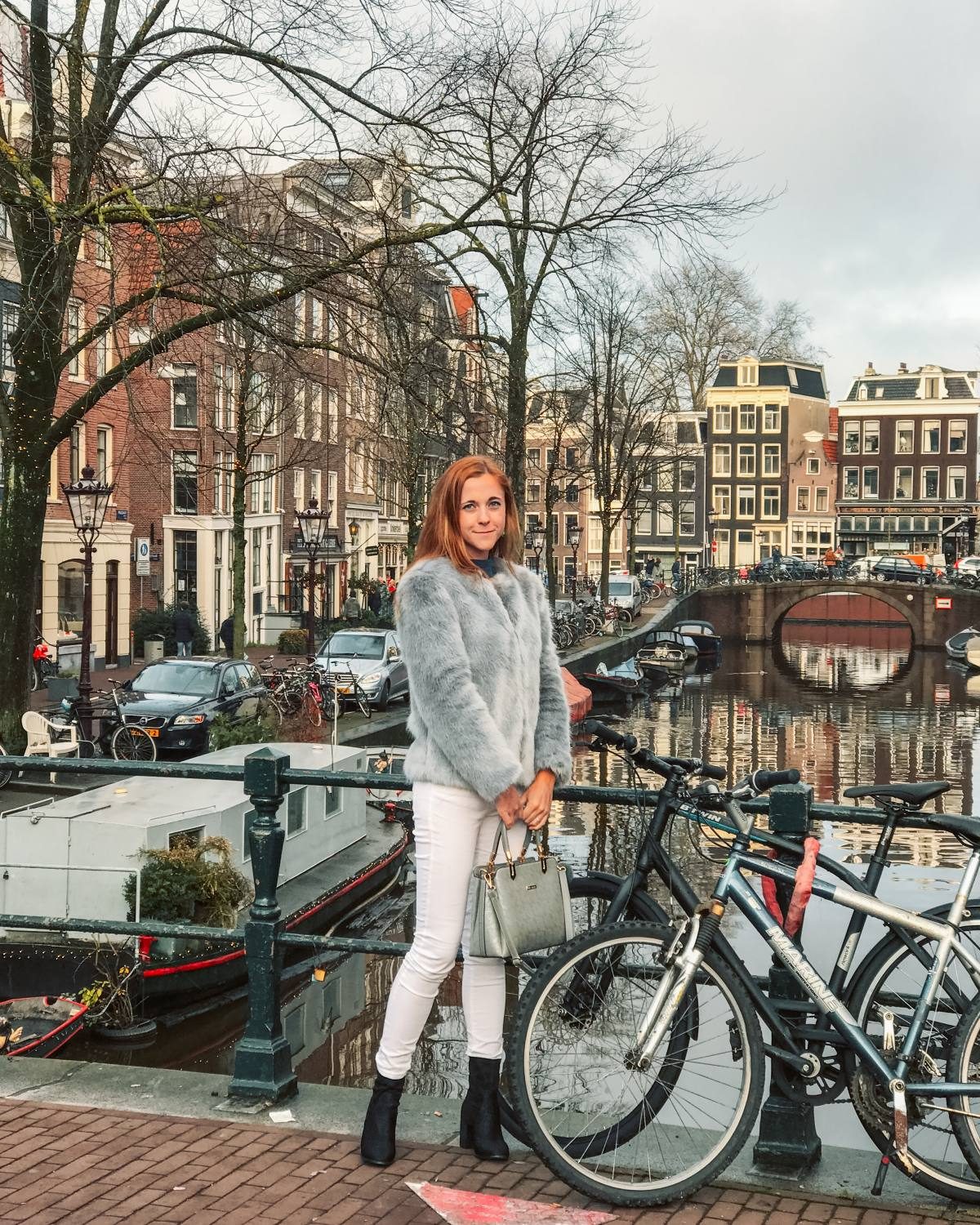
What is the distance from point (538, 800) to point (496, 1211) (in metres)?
0.94

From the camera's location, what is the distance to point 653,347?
46.2 metres

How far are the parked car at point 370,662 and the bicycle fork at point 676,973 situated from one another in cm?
2300

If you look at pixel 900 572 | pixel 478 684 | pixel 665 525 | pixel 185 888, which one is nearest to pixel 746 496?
pixel 665 525

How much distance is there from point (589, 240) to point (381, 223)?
3730 millimetres

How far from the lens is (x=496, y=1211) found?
132 inches

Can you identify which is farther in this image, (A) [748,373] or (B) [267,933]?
(A) [748,373]

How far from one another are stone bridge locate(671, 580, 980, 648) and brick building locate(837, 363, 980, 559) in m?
6.59

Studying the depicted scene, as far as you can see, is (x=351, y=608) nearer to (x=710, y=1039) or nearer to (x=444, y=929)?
(x=444, y=929)

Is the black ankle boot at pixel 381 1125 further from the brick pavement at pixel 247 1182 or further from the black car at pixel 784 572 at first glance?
the black car at pixel 784 572

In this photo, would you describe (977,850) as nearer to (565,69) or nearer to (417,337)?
(417,337)

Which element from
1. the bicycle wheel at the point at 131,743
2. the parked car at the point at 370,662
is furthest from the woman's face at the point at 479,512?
the parked car at the point at 370,662

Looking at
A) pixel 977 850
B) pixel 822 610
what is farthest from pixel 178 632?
pixel 822 610

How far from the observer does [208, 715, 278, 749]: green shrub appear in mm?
19078

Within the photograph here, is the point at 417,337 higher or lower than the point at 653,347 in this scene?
lower
